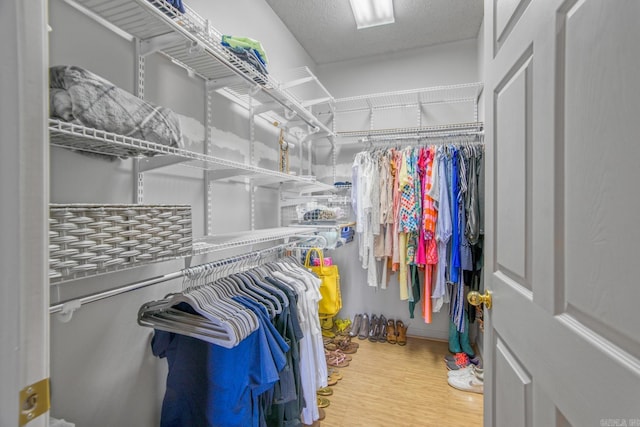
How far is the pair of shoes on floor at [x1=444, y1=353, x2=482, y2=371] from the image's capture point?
227cm

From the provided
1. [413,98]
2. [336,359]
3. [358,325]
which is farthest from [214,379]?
[413,98]

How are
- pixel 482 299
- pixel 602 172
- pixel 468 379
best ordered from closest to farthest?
pixel 602 172, pixel 482 299, pixel 468 379

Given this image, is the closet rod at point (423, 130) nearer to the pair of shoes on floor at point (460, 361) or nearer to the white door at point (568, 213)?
the white door at point (568, 213)

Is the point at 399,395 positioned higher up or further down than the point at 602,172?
further down

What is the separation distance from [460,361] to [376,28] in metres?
2.88

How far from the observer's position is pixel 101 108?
75 centimetres

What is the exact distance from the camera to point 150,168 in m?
1.16

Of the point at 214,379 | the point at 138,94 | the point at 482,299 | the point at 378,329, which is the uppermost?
the point at 138,94

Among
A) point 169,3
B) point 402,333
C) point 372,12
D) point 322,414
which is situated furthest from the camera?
point 402,333

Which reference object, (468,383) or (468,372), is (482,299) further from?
(468,372)

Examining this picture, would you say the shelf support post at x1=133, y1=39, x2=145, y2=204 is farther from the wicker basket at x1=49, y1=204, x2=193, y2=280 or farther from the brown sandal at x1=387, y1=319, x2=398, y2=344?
the brown sandal at x1=387, y1=319, x2=398, y2=344

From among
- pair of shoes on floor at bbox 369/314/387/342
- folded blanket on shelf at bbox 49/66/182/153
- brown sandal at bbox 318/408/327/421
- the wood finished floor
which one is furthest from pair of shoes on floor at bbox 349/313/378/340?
folded blanket on shelf at bbox 49/66/182/153

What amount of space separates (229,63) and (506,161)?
3.78 ft

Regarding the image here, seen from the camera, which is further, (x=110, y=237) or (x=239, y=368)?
(x=239, y=368)
